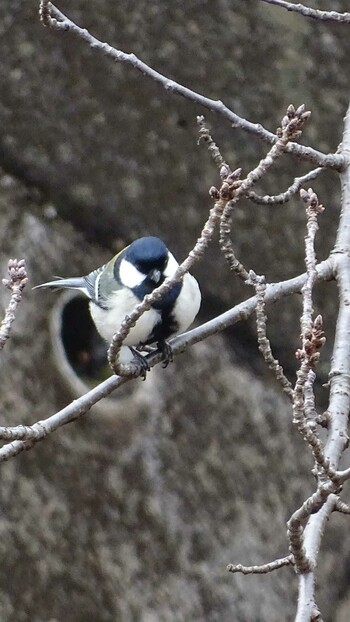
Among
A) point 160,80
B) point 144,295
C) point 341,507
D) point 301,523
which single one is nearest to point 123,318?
point 144,295

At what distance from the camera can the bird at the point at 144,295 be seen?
6.26 ft

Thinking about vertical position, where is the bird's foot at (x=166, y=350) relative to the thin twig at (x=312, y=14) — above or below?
below

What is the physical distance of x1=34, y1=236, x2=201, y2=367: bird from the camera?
191 centimetres

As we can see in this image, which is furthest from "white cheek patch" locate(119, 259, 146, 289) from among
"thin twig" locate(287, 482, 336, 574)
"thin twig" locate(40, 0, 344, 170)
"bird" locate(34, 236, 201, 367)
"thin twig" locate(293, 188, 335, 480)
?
"thin twig" locate(287, 482, 336, 574)

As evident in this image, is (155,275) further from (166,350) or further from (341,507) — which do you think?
(341,507)

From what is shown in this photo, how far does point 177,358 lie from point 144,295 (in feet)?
2.85

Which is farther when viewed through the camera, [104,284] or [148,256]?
[104,284]

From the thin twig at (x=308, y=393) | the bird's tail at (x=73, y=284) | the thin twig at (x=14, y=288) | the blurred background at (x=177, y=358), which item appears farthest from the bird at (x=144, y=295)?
the blurred background at (x=177, y=358)

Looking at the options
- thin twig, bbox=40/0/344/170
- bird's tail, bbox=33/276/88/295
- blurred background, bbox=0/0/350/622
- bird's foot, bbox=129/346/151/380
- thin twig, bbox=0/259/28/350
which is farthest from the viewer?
blurred background, bbox=0/0/350/622

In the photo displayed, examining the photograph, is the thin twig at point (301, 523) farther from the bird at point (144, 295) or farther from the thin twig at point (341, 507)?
the bird at point (144, 295)

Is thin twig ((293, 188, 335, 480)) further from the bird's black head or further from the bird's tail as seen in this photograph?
the bird's tail

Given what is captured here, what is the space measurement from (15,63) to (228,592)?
68.1 inches

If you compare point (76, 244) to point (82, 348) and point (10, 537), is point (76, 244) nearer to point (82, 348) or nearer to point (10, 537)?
point (82, 348)

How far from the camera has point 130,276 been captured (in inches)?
79.5
